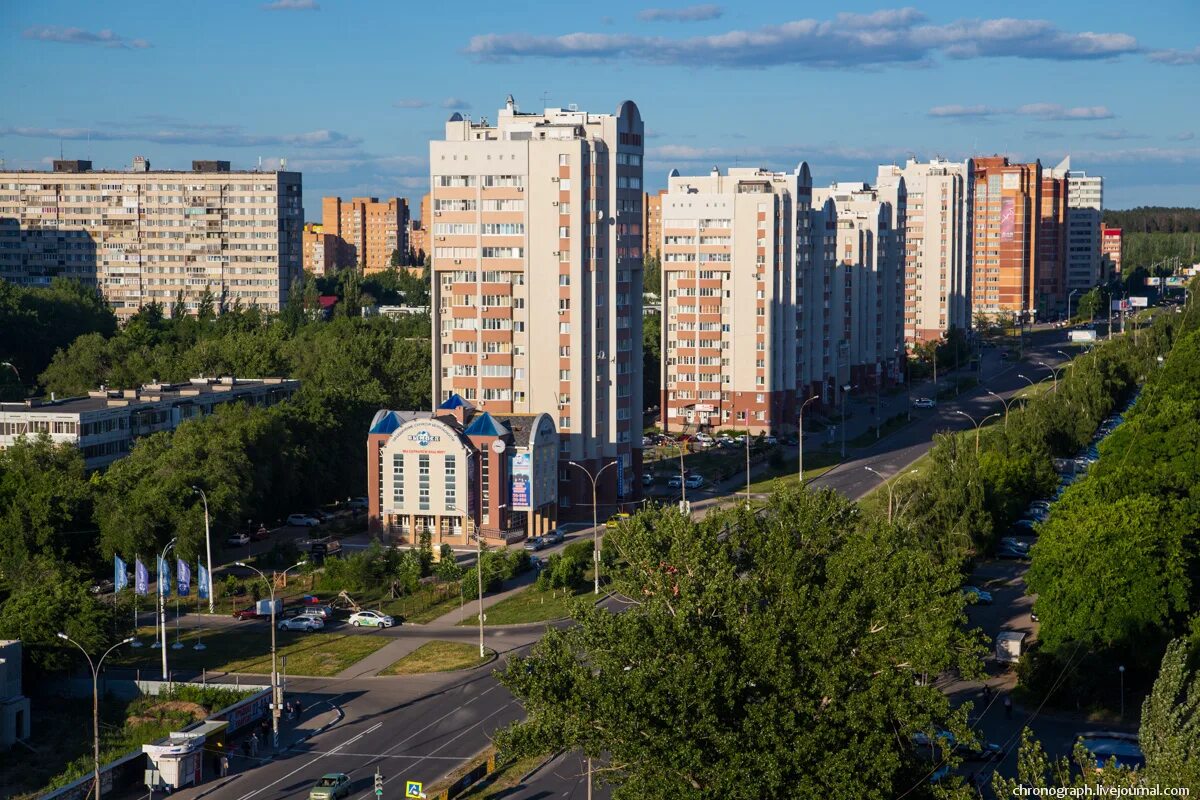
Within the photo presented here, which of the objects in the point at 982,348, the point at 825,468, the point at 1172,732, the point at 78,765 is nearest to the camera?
the point at 1172,732

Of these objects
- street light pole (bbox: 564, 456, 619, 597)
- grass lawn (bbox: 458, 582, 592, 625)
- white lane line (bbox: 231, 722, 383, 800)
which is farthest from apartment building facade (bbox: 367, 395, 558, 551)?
white lane line (bbox: 231, 722, 383, 800)

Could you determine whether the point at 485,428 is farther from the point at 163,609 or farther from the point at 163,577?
the point at 163,609

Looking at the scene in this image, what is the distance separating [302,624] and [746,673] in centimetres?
2657

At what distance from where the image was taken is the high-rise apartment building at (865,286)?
12369cm

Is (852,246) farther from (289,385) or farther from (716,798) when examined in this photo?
(716,798)

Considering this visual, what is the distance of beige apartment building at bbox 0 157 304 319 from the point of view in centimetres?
15362

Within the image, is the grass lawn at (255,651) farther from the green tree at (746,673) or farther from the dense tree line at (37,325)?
the dense tree line at (37,325)

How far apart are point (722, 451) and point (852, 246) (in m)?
33.1

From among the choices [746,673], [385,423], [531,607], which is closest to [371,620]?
[531,607]

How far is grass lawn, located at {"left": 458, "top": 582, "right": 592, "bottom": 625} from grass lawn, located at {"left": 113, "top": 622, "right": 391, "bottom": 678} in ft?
15.8

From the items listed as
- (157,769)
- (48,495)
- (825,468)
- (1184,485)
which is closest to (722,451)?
(825,468)

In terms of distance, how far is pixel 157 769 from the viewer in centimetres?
4256

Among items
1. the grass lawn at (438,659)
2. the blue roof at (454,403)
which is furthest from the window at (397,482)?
the grass lawn at (438,659)

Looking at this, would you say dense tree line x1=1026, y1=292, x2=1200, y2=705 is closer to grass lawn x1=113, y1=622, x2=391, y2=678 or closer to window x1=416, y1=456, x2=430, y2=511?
grass lawn x1=113, y1=622, x2=391, y2=678
